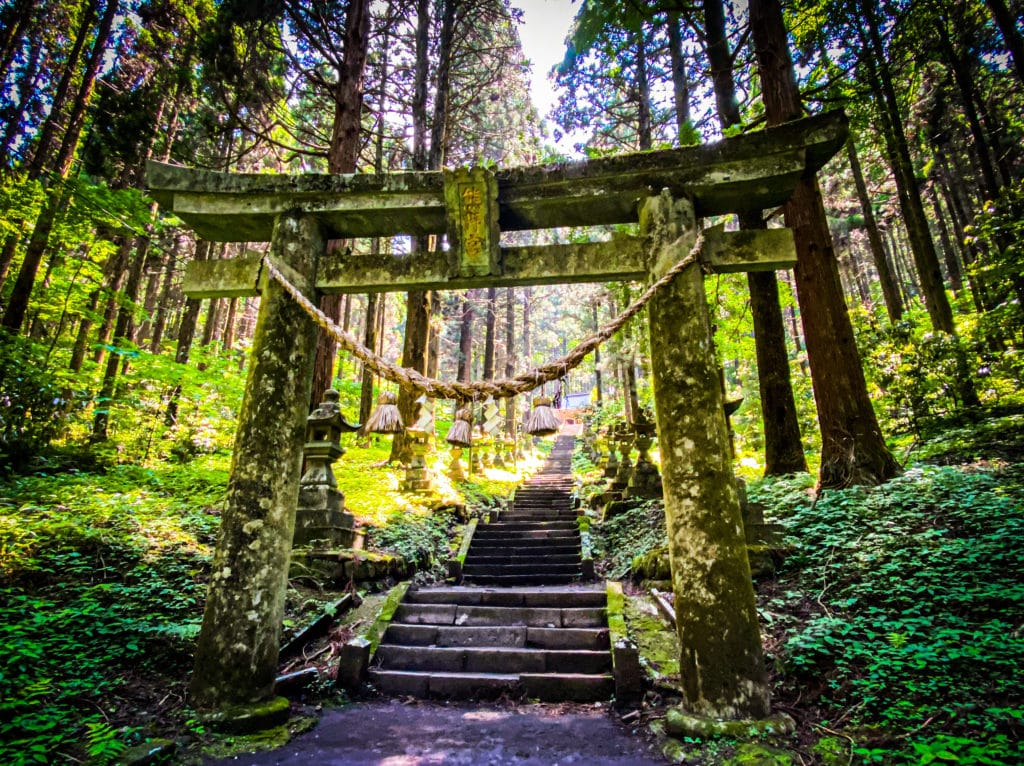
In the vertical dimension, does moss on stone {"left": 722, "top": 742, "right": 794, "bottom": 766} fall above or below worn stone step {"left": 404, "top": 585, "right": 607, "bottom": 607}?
below

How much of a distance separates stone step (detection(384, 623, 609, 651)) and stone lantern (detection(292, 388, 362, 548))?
183 centimetres

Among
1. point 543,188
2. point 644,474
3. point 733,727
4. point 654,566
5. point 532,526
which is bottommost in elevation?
point 733,727

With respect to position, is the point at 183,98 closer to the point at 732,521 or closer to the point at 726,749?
the point at 732,521

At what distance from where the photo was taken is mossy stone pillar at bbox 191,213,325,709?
10.6 feet

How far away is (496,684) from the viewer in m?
4.05

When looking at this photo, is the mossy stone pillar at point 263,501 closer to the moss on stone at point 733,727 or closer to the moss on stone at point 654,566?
the moss on stone at point 733,727

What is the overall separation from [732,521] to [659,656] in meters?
1.83

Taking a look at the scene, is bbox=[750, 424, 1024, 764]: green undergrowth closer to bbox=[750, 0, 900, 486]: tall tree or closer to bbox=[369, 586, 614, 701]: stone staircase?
bbox=[750, 0, 900, 486]: tall tree

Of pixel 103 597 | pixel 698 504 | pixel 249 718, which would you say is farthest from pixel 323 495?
pixel 698 504

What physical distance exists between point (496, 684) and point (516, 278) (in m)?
3.55

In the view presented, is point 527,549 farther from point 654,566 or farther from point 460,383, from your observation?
point 460,383

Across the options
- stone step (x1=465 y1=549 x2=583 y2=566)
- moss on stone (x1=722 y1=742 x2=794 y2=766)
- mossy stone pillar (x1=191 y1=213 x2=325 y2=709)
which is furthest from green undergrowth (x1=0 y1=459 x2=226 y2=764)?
stone step (x1=465 y1=549 x2=583 y2=566)

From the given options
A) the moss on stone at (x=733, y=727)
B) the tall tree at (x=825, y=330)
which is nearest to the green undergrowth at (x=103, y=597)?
the moss on stone at (x=733, y=727)

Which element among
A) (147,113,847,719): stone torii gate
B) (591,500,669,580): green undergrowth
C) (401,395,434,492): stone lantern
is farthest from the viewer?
(401,395,434,492): stone lantern
